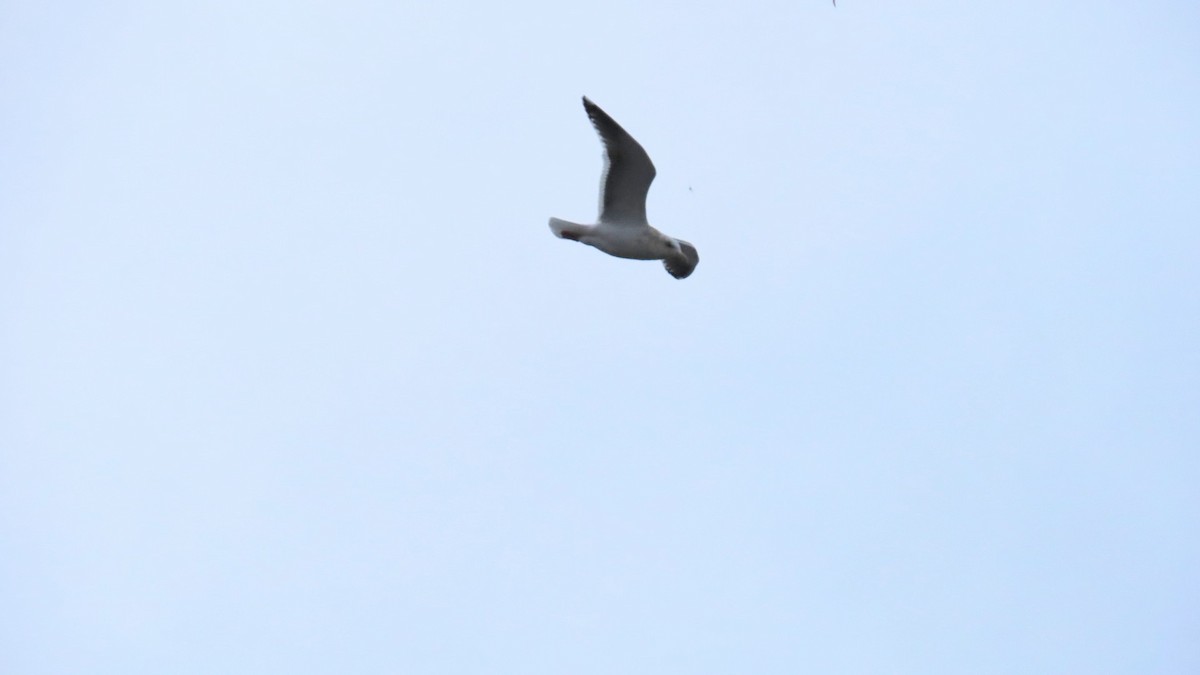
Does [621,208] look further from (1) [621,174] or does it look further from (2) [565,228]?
(2) [565,228]

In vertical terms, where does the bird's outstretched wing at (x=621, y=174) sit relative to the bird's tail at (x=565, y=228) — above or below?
above

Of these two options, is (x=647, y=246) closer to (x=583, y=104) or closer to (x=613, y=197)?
(x=613, y=197)

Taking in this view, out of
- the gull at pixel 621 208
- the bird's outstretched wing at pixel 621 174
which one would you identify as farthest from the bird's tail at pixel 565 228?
the bird's outstretched wing at pixel 621 174

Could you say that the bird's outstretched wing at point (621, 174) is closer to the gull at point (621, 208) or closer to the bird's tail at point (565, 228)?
the gull at point (621, 208)

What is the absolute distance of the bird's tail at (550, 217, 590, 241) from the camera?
51.9ft

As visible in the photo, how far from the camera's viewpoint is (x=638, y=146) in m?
15.4

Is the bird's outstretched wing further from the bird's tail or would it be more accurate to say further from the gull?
the bird's tail

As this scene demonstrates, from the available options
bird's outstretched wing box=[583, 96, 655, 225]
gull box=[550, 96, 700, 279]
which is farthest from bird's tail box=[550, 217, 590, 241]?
bird's outstretched wing box=[583, 96, 655, 225]

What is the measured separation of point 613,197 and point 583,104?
40.2 inches

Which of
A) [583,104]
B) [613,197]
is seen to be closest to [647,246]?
[613,197]

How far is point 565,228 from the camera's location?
1581cm

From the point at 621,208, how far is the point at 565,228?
1.94 ft

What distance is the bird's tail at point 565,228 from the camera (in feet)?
51.9

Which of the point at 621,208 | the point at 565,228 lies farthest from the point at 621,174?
the point at 565,228
